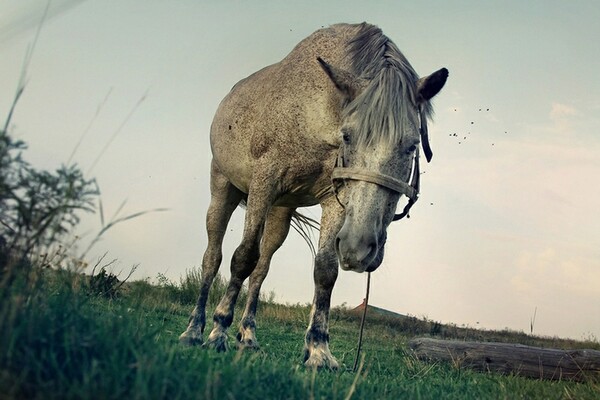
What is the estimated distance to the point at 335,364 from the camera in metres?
5.60

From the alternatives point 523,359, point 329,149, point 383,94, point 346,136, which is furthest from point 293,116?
point 523,359

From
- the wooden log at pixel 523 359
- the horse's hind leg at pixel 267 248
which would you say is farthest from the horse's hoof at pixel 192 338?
the wooden log at pixel 523 359

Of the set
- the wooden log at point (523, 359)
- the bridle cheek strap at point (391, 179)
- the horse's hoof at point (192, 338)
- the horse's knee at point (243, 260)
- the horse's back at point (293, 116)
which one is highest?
the horse's back at point (293, 116)

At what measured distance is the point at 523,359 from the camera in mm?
8039

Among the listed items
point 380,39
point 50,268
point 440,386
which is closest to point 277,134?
point 380,39

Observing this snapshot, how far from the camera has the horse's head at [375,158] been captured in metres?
4.91

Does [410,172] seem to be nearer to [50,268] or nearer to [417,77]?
[417,77]

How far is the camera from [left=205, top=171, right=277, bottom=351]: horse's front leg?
612 centimetres

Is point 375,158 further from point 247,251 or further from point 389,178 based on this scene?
point 247,251

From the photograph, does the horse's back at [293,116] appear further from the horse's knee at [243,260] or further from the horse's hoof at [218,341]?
the horse's hoof at [218,341]

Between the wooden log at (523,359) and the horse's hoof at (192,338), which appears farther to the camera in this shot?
the wooden log at (523,359)

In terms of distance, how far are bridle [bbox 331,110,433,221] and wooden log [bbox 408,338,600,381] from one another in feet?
9.86

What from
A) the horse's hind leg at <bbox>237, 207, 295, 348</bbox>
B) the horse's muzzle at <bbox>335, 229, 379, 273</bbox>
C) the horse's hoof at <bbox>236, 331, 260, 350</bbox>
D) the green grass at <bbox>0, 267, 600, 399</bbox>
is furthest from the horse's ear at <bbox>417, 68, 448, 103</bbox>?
the horse's hoof at <bbox>236, 331, 260, 350</bbox>

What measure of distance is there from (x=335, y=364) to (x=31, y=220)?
349 cm
